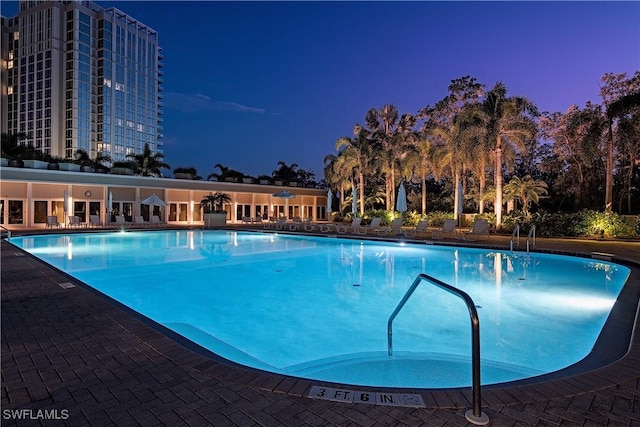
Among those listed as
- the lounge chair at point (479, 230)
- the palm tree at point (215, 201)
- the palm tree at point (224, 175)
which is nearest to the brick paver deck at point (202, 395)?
the lounge chair at point (479, 230)

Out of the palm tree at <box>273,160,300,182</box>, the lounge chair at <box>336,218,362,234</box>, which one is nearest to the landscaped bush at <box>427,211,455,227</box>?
the lounge chair at <box>336,218,362,234</box>

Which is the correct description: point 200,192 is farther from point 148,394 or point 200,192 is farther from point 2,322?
point 148,394

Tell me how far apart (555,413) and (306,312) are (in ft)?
13.4

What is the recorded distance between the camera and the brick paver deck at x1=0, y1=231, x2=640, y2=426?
2240 mm

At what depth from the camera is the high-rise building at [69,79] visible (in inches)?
2798

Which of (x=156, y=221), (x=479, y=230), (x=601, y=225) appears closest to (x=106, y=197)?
(x=156, y=221)

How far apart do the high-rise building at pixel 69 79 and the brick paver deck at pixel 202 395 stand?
271 feet

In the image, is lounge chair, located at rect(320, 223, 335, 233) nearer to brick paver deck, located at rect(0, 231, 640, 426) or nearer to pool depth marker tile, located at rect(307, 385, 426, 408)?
brick paver deck, located at rect(0, 231, 640, 426)

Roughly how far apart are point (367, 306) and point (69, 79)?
86322 millimetres

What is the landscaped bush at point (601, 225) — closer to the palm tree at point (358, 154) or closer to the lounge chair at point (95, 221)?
the palm tree at point (358, 154)

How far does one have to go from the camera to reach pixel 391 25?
84.1ft

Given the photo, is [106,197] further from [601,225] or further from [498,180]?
[601,225]

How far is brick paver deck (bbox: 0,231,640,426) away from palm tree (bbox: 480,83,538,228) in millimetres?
14929

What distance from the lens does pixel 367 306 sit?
6.27 meters
